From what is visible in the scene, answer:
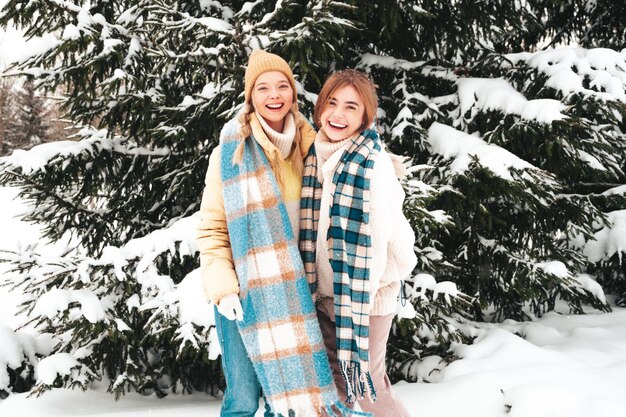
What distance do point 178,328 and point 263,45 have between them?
75.0 inches

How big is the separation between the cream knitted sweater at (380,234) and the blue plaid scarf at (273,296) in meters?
0.15

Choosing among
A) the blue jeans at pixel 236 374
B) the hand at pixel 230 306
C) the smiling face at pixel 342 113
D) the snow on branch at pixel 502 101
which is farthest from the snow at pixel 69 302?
the snow on branch at pixel 502 101

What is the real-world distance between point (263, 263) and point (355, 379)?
0.62 metres

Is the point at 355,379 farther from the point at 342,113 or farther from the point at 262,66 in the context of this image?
the point at 262,66

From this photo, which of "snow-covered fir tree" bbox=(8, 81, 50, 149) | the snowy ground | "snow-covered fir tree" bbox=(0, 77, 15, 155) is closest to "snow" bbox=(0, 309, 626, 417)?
the snowy ground

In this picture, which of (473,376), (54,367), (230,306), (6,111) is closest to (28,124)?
(6,111)

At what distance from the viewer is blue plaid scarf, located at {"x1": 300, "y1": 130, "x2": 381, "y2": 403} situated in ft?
6.34

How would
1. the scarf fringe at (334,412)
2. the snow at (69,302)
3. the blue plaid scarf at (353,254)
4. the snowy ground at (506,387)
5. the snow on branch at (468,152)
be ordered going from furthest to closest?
the snow on branch at (468,152)
the snow at (69,302)
the snowy ground at (506,387)
the scarf fringe at (334,412)
the blue plaid scarf at (353,254)

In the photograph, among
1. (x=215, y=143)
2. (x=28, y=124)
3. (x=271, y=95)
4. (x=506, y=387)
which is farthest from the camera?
(x=28, y=124)

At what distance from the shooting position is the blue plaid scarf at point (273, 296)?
2.00m

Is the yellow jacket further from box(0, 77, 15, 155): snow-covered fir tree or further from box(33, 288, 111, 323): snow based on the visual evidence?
box(0, 77, 15, 155): snow-covered fir tree

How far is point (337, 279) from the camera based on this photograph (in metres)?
1.98

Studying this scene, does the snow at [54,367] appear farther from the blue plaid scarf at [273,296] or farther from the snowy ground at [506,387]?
the blue plaid scarf at [273,296]

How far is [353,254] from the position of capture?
1937mm
